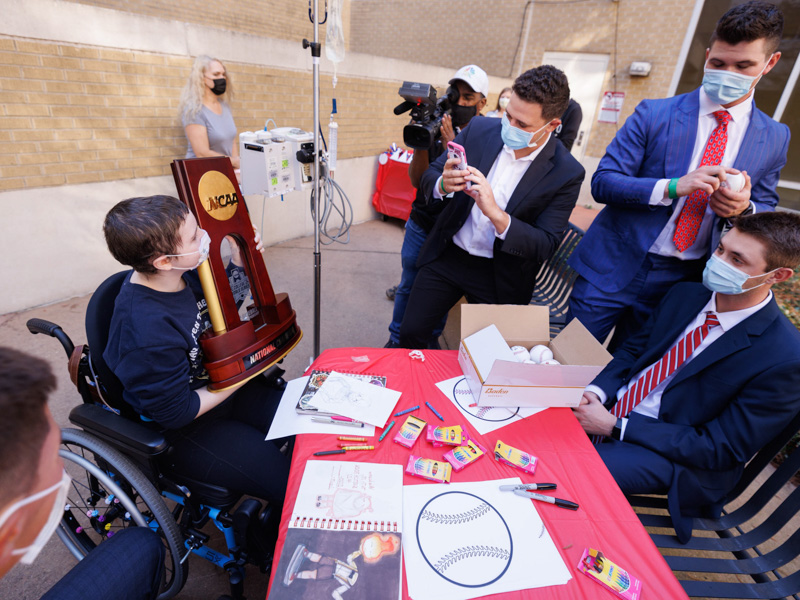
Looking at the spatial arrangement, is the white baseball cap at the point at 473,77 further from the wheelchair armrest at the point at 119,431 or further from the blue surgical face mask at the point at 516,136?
the wheelchair armrest at the point at 119,431

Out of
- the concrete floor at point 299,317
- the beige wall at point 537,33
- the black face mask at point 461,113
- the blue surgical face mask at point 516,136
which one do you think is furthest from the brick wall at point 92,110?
the beige wall at point 537,33

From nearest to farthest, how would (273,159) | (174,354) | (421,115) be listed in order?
(174,354), (273,159), (421,115)

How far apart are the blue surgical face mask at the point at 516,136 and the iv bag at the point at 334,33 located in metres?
0.94

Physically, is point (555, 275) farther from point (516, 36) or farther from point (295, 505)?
point (516, 36)

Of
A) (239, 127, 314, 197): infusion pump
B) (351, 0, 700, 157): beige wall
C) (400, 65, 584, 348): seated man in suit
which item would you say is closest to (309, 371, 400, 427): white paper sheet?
(400, 65, 584, 348): seated man in suit

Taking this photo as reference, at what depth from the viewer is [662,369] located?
1.64 metres

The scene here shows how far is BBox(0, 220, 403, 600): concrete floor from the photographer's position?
1554mm

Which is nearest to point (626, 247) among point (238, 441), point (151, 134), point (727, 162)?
point (727, 162)

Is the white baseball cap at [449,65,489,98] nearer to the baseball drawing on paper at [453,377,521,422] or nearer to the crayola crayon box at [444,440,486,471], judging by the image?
the baseball drawing on paper at [453,377,521,422]

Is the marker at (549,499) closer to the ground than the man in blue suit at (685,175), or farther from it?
closer to the ground

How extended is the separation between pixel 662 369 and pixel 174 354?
1744 mm

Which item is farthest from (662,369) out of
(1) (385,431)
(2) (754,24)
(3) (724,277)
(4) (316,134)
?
(4) (316,134)

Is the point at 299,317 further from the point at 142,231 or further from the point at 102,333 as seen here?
the point at 142,231

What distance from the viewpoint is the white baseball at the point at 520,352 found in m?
1.48
